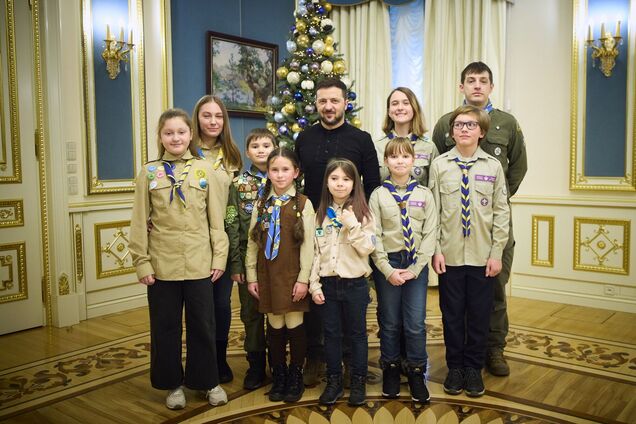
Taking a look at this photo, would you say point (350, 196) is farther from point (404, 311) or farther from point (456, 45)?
point (456, 45)

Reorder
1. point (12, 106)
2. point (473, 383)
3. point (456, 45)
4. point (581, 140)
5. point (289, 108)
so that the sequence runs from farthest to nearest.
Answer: point (456, 45) → point (581, 140) → point (289, 108) → point (12, 106) → point (473, 383)

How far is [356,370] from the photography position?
8.81ft

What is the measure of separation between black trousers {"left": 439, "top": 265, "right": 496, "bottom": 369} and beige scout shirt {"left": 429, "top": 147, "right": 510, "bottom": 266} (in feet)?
0.27

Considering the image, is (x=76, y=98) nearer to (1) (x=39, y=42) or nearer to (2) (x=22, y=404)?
(1) (x=39, y=42)

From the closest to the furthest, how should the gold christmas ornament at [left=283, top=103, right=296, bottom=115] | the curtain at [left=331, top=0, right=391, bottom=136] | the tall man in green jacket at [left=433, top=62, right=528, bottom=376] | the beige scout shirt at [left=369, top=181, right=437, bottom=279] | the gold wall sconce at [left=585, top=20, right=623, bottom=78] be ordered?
1. the beige scout shirt at [left=369, top=181, right=437, bottom=279]
2. the tall man in green jacket at [left=433, top=62, right=528, bottom=376]
3. the gold wall sconce at [left=585, top=20, right=623, bottom=78]
4. the gold christmas ornament at [left=283, top=103, right=296, bottom=115]
5. the curtain at [left=331, top=0, right=391, bottom=136]

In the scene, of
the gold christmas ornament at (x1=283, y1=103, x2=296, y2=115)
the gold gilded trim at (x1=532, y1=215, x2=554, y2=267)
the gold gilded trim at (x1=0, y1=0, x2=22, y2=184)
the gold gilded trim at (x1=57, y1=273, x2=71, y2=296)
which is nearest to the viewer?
the gold gilded trim at (x1=0, y1=0, x2=22, y2=184)

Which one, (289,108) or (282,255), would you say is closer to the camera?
(282,255)

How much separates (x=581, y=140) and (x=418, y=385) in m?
2.96

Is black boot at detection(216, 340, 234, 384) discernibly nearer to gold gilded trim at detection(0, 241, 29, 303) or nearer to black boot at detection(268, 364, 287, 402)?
black boot at detection(268, 364, 287, 402)

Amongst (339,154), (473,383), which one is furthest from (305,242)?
(473,383)

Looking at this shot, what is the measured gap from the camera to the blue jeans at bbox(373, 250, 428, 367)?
2674 millimetres

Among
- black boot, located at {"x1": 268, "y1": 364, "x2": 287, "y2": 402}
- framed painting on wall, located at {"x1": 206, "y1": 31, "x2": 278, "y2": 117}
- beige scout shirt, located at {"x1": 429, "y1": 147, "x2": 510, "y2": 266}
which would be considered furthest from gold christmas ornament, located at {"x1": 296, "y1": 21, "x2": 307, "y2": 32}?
black boot, located at {"x1": 268, "y1": 364, "x2": 287, "y2": 402}

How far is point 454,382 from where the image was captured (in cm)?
280

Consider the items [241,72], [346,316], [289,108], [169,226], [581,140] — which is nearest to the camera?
[169,226]
